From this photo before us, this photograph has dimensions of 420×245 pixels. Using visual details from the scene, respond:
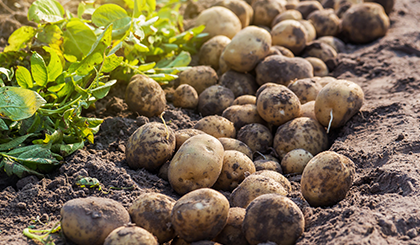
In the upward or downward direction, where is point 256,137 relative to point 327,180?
downward

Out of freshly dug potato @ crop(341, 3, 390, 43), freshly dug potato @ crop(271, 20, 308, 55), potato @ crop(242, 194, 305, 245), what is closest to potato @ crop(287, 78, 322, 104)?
freshly dug potato @ crop(271, 20, 308, 55)

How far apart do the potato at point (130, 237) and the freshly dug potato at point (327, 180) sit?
1.01 m

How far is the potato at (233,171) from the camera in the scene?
2.51m

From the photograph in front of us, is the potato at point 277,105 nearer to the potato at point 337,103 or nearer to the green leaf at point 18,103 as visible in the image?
the potato at point 337,103

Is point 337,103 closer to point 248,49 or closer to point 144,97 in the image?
point 248,49

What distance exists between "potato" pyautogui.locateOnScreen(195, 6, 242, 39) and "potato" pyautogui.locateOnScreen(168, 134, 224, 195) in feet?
7.78

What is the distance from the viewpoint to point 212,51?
4.11 metres

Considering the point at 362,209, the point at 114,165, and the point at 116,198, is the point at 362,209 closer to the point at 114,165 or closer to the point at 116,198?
the point at 116,198

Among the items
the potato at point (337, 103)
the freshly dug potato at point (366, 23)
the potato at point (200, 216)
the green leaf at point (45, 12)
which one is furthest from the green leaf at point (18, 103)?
the freshly dug potato at point (366, 23)

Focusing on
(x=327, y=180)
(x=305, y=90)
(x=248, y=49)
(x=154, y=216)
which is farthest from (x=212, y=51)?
(x=154, y=216)

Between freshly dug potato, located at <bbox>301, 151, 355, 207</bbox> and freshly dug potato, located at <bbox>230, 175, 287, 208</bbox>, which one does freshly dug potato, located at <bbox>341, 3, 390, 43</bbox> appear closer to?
freshly dug potato, located at <bbox>301, 151, 355, 207</bbox>

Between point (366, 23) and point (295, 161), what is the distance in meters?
3.05

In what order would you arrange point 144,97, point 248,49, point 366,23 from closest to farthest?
1. point 144,97
2. point 248,49
3. point 366,23

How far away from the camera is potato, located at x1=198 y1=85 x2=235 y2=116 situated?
3410 mm
